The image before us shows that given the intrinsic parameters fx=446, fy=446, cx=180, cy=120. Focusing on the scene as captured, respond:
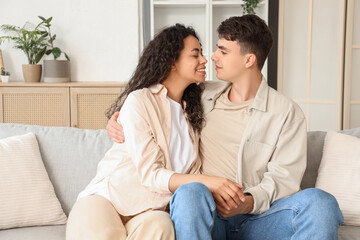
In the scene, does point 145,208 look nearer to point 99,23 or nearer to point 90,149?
point 90,149

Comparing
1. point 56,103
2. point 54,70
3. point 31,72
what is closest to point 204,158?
point 56,103

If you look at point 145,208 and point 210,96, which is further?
point 210,96

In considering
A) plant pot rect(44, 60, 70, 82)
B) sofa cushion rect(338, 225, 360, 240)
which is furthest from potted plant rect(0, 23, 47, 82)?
sofa cushion rect(338, 225, 360, 240)

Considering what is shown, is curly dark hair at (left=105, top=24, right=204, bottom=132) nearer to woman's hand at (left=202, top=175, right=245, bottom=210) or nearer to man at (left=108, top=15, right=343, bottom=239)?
man at (left=108, top=15, right=343, bottom=239)

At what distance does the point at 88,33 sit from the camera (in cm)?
438

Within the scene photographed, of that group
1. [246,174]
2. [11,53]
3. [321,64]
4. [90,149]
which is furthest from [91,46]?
[246,174]

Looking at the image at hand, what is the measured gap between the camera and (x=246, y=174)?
1894 millimetres

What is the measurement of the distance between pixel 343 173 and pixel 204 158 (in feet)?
2.01

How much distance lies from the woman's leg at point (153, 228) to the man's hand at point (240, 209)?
22 cm

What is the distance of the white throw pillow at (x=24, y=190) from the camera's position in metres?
1.83

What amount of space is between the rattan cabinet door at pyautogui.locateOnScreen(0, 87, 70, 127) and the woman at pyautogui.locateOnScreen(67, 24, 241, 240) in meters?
2.07

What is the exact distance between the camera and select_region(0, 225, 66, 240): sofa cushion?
175 centimetres

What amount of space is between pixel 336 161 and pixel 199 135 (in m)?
0.62

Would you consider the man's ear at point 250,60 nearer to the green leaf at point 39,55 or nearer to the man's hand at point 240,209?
the man's hand at point 240,209
